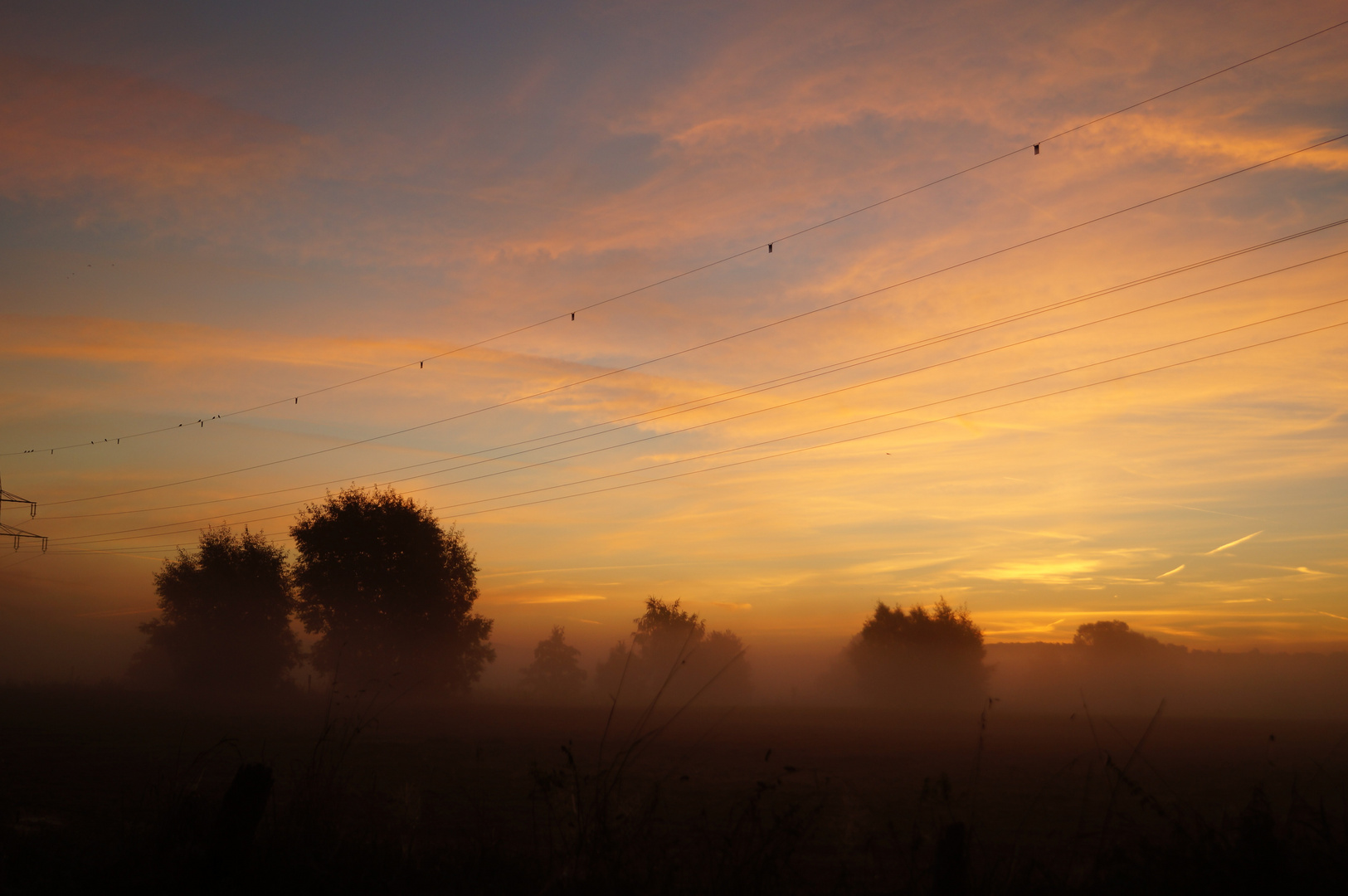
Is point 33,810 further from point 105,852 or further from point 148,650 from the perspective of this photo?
point 148,650

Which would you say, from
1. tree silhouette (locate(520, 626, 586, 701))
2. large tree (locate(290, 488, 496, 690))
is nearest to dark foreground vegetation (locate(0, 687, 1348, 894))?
large tree (locate(290, 488, 496, 690))

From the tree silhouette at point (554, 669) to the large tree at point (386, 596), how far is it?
6982 centimetres

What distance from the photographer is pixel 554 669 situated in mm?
127312

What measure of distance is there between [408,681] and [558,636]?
245ft

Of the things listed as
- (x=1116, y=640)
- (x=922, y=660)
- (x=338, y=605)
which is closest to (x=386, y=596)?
(x=338, y=605)

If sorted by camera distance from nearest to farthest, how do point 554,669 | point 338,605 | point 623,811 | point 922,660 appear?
1. point 623,811
2. point 338,605
3. point 922,660
4. point 554,669

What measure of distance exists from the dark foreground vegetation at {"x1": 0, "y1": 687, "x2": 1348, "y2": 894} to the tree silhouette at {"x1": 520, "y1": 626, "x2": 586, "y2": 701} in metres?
86.6

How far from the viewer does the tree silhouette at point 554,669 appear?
125 m

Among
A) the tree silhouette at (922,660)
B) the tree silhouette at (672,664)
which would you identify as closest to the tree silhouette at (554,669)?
the tree silhouette at (672,664)

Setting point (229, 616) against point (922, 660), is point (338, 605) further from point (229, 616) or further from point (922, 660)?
point (922, 660)

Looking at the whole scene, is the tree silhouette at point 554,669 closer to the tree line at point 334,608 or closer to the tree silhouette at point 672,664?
the tree silhouette at point 672,664

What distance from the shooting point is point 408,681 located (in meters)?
57.0

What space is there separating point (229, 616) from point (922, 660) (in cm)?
7933

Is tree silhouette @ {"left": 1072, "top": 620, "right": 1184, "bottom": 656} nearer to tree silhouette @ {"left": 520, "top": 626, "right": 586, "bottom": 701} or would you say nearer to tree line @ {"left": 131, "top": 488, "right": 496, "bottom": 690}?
tree silhouette @ {"left": 520, "top": 626, "right": 586, "bottom": 701}
